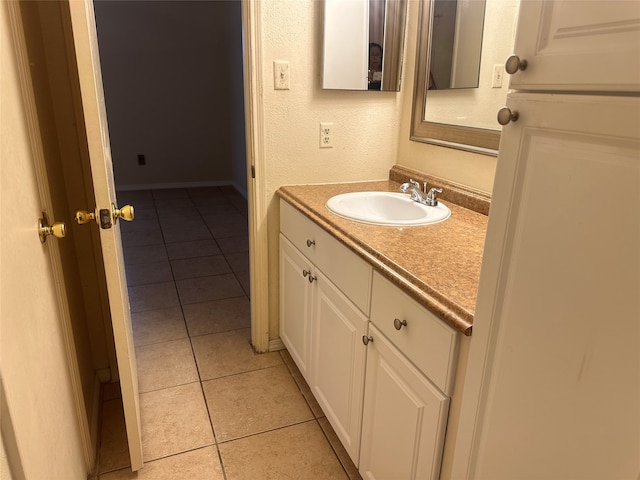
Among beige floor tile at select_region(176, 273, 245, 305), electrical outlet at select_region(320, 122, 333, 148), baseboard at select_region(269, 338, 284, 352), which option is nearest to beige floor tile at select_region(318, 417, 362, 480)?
baseboard at select_region(269, 338, 284, 352)

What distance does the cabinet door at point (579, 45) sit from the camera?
20.8 inches

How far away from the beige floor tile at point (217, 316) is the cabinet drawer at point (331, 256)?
2.64 ft

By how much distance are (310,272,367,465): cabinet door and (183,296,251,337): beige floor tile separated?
2.84ft

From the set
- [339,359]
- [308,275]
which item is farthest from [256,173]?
[339,359]

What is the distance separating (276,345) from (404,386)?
4.03ft

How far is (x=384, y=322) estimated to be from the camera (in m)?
1.23

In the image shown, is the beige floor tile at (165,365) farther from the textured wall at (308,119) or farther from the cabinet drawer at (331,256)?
the cabinet drawer at (331,256)

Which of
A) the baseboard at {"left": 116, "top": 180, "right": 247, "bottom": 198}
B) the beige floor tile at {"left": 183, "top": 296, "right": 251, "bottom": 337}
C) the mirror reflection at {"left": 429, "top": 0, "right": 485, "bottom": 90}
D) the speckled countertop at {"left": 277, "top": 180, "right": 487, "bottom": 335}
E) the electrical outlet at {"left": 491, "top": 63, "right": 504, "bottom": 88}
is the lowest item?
the beige floor tile at {"left": 183, "top": 296, "right": 251, "bottom": 337}

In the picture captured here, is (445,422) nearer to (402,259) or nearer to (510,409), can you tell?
(510,409)

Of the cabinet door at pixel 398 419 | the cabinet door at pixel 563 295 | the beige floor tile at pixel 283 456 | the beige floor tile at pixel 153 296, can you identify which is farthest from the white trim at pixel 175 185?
the cabinet door at pixel 563 295

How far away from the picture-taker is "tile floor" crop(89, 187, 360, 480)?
1617 millimetres

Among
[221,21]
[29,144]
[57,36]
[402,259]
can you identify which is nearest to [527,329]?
[402,259]

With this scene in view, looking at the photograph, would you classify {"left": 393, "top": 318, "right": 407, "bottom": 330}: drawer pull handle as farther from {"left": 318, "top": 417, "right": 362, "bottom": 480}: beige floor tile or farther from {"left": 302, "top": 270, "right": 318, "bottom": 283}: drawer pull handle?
{"left": 318, "top": 417, "right": 362, "bottom": 480}: beige floor tile

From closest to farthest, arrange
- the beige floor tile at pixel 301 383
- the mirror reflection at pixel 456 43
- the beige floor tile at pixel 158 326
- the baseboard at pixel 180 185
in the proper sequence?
the mirror reflection at pixel 456 43 < the beige floor tile at pixel 301 383 < the beige floor tile at pixel 158 326 < the baseboard at pixel 180 185
